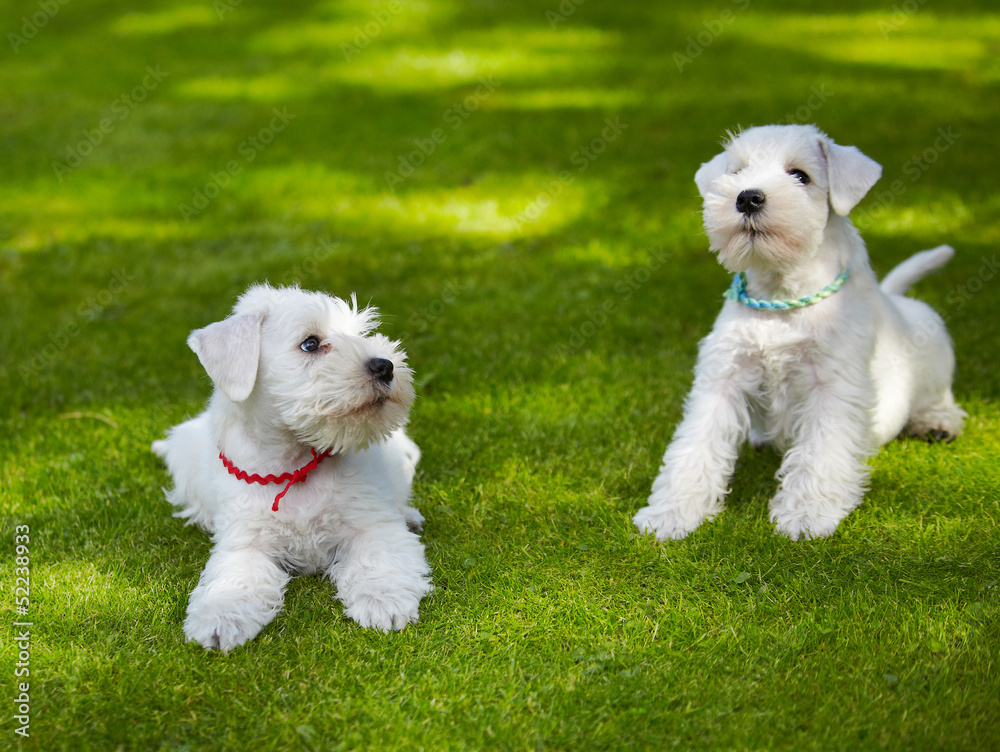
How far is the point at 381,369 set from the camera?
3.97 m

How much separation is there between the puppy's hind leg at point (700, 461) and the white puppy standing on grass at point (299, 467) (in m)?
1.24

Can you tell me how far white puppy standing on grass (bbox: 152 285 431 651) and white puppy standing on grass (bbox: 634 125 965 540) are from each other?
1366 millimetres

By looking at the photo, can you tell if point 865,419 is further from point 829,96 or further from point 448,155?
point 829,96

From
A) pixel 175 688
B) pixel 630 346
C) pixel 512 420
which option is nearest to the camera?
pixel 175 688

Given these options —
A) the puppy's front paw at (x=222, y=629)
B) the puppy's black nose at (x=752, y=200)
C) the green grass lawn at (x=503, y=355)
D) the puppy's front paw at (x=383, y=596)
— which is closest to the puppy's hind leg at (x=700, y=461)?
the green grass lawn at (x=503, y=355)

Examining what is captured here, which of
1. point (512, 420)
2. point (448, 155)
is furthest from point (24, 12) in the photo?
point (512, 420)

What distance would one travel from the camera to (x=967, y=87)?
11.9 meters

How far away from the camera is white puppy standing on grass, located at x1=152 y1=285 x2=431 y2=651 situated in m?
3.93

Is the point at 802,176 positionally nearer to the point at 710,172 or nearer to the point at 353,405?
the point at 710,172

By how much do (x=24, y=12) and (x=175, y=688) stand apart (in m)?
19.7

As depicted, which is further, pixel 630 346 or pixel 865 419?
pixel 630 346

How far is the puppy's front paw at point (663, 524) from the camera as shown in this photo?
14.8 feet

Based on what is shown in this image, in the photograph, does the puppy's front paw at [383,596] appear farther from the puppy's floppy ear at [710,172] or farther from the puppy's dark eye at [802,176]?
the puppy's dark eye at [802,176]

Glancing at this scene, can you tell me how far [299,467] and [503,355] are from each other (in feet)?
9.06
